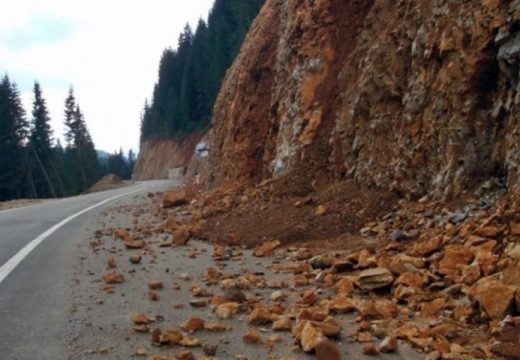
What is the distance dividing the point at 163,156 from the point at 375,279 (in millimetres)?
77389

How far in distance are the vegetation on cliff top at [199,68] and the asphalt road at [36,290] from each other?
149 ft

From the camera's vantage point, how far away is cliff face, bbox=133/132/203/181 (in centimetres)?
6918

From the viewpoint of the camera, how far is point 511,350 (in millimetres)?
3650

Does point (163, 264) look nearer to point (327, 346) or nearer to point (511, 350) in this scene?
point (327, 346)

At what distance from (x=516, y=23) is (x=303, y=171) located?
534 centimetres

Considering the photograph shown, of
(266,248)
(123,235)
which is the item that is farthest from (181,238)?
(266,248)

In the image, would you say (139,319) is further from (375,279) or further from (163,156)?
(163,156)

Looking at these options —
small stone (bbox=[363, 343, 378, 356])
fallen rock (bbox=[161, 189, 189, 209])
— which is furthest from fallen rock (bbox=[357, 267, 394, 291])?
fallen rock (bbox=[161, 189, 189, 209])

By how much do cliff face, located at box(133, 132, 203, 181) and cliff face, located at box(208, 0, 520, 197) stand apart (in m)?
51.9

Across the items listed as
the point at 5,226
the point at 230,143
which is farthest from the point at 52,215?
the point at 230,143

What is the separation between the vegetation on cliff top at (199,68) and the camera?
5884cm

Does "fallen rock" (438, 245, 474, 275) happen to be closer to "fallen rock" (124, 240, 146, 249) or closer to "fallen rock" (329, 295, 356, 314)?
"fallen rock" (329, 295, 356, 314)

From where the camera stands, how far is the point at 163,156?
81000 millimetres

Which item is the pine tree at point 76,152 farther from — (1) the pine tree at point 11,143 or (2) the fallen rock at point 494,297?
(2) the fallen rock at point 494,297
